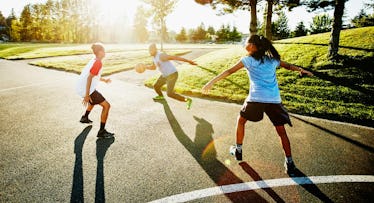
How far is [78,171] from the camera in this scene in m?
3.70

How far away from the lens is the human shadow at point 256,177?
121 inches

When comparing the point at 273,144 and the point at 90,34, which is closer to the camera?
the point at 273,144

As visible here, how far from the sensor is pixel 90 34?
78.8 m

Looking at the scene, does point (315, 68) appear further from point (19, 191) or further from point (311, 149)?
point (19, 191)

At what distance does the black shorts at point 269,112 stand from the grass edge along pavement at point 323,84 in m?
3.42

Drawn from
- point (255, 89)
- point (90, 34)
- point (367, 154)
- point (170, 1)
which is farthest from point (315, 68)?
point (90, 34)

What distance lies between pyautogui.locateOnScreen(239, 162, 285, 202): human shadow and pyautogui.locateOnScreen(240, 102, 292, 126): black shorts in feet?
2.59

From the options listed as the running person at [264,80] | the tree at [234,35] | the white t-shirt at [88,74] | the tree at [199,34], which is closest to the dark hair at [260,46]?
A: the running person at [264,80]

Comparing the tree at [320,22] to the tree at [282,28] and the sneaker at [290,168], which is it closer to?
the tree at [282,28]

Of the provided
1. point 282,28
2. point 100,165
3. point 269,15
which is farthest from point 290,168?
point 282,28

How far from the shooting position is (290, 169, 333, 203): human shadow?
307 cm

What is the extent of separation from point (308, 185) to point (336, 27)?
30.2 ft

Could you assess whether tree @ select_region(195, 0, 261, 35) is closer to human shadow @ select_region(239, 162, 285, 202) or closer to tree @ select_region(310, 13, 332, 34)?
human shadow @ select_region(239, 162, 285, 202)

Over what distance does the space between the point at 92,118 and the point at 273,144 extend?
4.44m
